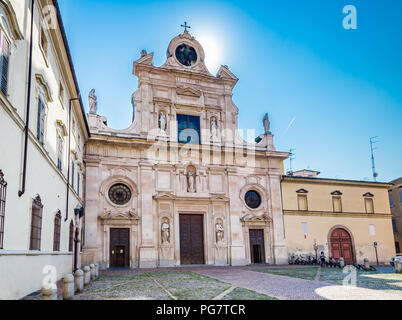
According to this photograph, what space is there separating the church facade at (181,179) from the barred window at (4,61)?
1739 centimetres

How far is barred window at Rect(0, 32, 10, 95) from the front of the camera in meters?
9.55

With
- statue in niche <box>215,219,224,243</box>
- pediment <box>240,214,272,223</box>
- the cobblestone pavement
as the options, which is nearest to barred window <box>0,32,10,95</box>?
the cobblestone pavement

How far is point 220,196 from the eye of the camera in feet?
98.3

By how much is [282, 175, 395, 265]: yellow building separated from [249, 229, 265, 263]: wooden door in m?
2.32

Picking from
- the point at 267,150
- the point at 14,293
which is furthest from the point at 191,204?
the point at 14,293

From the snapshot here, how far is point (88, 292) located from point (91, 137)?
15.8 metres

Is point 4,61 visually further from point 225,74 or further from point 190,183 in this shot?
point 225,74

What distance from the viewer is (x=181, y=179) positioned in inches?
1158

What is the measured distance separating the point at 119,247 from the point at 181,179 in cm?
679

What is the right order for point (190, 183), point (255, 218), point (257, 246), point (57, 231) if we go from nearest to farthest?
1. point (57, 231)
2. point (190, 183)
3. point (255, 218)
4. point (257, 246)

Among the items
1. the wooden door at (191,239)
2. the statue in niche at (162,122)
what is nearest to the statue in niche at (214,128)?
the statue in niche at (162,122)

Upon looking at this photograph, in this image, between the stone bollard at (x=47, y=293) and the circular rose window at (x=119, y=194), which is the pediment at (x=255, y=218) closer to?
the circular rose window at (x=119, y=194)

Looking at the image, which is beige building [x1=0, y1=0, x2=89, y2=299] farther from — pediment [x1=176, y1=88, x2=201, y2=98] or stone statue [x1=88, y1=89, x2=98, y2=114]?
pediment [x1=176, y1=88, x2=201, y2=98]

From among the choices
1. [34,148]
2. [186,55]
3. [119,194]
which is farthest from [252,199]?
[34,148]
